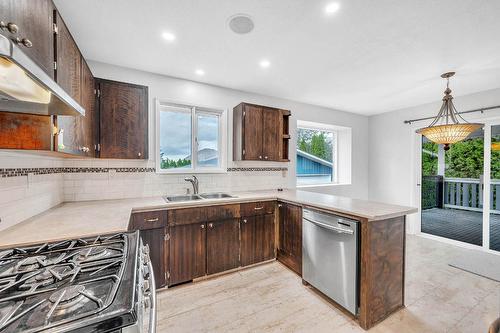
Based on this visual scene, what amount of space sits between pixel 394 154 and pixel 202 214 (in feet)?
14.1

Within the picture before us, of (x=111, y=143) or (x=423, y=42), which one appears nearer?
(x=423, y=42)

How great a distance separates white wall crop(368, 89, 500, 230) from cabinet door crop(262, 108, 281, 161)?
2877 mm

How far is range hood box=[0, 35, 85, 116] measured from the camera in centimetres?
64

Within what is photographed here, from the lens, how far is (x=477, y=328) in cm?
177

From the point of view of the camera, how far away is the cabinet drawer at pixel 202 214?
2.31 m

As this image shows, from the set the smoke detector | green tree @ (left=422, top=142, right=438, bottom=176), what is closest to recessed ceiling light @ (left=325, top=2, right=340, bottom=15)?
the smoke detector

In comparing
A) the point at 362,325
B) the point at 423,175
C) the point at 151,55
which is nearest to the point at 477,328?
the point at 362,325

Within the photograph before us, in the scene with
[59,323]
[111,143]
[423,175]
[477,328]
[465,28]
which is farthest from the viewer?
[423,175]

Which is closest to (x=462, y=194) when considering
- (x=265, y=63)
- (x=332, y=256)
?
(x=332, y=256)

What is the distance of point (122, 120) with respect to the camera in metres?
2.43

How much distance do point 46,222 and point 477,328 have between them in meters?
3.51

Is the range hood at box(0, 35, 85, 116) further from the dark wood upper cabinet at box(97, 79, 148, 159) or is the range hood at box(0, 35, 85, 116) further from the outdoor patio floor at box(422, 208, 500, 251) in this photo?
the outdoor patio floor at box(422, 208, 500, 251)

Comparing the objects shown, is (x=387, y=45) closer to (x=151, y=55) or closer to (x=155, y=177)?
(x=151, y=55)

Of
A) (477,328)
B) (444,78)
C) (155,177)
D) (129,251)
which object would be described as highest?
(444,78)
